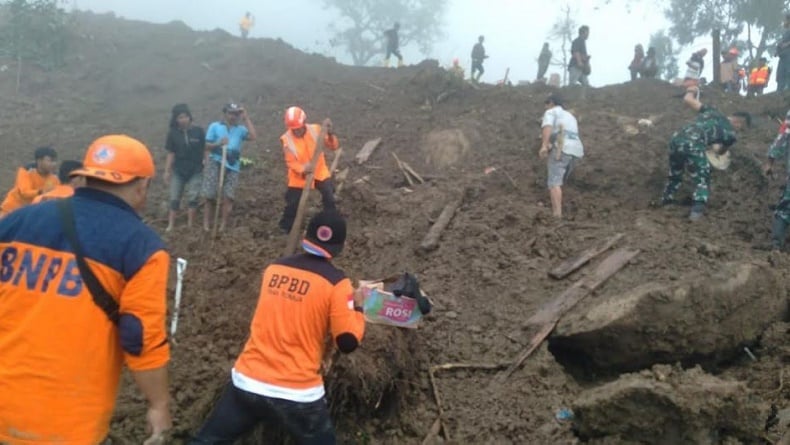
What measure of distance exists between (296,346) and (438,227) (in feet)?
13.7

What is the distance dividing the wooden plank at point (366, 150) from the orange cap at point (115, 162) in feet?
28.3

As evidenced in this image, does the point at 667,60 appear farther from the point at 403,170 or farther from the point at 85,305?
the point at 85,305

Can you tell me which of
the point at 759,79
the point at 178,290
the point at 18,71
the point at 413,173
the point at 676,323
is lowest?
the point at 178,290

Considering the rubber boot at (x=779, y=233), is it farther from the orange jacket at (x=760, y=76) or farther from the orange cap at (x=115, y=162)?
the orange jacket at (x=760, y=76)

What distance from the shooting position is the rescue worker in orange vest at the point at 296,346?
131 inches

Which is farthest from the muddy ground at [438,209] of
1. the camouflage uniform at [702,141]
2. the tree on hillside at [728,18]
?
the tree on hillside at [728,18]

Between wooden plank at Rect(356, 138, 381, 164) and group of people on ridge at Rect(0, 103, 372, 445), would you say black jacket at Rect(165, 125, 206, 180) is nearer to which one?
wooden plank at Rect(356, 138, 381, 164)

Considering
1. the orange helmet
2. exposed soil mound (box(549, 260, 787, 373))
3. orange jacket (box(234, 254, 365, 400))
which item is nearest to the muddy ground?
exposed soil mound (box(549, 260, 787, 373))

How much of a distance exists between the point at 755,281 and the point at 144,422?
15.9ft

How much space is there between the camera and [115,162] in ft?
8.30

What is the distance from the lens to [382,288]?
466 cm

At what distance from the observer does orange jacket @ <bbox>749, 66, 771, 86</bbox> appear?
1388 centimetres

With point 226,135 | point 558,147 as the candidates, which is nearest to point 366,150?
point 226,135

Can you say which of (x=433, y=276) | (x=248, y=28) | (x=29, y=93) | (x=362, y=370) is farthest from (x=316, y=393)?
(x=248, y=28)
